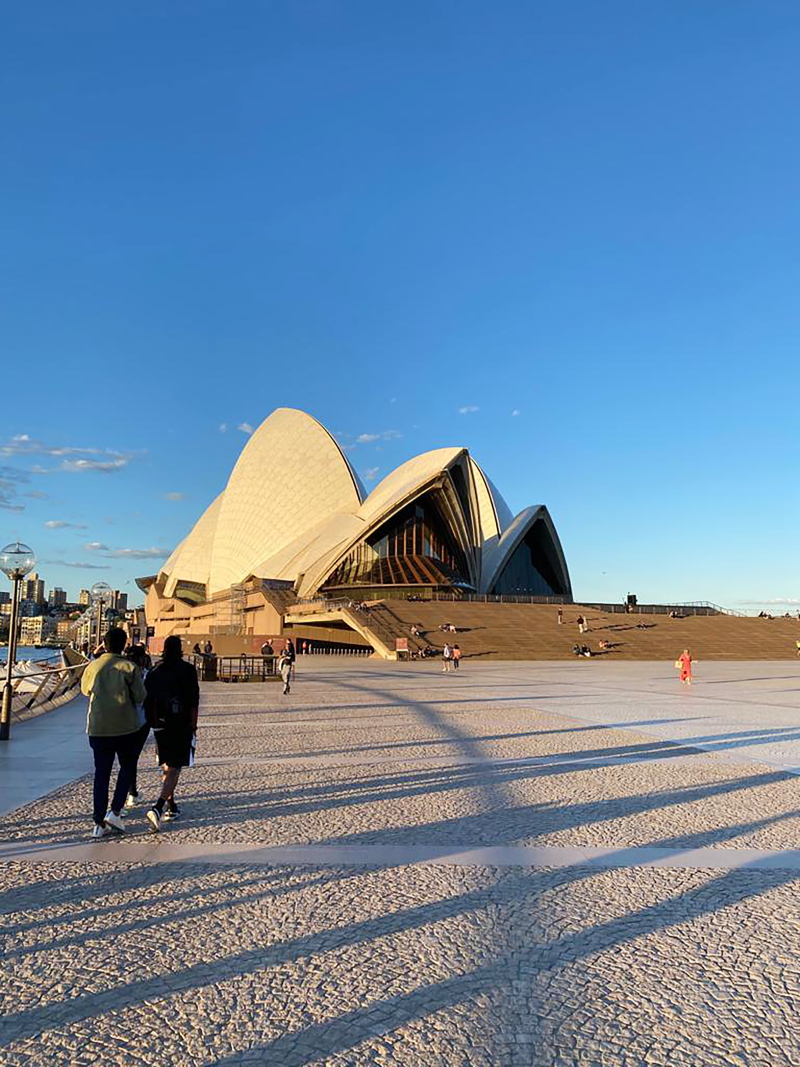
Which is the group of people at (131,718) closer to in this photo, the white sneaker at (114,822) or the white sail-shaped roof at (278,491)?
the white sneaker at (114,822)

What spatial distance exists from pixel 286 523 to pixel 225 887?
5472 cm

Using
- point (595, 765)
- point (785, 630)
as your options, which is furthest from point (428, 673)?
point (785, 630)

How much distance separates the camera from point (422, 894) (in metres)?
3.88

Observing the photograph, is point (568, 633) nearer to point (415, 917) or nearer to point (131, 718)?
point (131, 718)

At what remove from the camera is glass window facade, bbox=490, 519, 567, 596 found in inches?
2296

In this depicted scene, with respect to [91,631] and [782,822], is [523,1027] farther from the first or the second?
[91,631]

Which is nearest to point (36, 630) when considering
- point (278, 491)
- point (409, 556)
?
point (278, 491)

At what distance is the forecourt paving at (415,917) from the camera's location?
251 cm

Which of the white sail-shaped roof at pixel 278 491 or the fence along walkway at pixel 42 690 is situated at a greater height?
the white sail-shaped roof at pixel 278 491

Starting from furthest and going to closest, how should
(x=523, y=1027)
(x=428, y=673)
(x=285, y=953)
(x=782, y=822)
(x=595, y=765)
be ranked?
1. (x=428, y=673)
2. (x=595, y=765)
3. (x=782, y=822)
4. (x=285, y=953)
5. (x=523, y=1027)

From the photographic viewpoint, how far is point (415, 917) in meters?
3.54

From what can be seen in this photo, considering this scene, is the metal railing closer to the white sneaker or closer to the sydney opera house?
the white sneaker

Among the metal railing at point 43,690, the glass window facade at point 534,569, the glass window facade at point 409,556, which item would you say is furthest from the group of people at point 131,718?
the glass window facade at point 534,569

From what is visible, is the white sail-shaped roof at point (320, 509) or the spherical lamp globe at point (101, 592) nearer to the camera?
the spherical lamp globe at point (101, 592)
